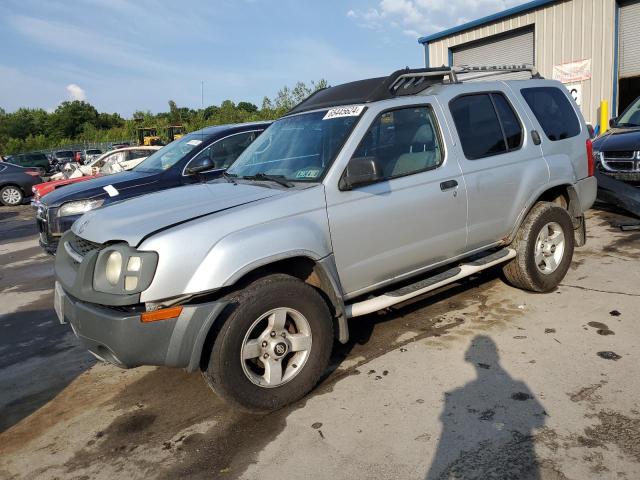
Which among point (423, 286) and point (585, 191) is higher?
point (585, 191)

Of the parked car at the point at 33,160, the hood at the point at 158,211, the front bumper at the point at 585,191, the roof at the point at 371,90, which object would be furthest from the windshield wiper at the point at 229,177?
the parked car at the point at 33,160

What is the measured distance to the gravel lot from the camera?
8.77 feet

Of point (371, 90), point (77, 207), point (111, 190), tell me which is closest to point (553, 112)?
point (371, 90)

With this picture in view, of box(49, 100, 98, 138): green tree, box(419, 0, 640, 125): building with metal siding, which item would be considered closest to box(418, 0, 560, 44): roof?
box(419, 0, 640, 125): building with metal siding

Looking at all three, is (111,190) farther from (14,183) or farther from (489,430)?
(14,183)

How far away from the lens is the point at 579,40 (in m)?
14.4

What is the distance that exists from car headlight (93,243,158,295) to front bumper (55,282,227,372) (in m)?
0.13

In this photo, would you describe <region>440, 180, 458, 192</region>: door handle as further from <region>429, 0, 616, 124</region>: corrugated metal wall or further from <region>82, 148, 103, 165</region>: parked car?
<region>82, 148, 103, 165</region>: parked car

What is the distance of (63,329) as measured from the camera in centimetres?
504

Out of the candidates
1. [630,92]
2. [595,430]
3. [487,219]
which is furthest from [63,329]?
[630,92]

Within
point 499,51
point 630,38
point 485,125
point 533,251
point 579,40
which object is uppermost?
point 499,51

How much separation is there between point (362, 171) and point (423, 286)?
42.7 inches

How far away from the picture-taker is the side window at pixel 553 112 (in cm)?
483

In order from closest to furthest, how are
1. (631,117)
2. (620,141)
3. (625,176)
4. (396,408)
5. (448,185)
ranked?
(396,408) → (448,185) → (625,176) → (620,141) → (631,117)
